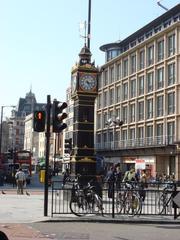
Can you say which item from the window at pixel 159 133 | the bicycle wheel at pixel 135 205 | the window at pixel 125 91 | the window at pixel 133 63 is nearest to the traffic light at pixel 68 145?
the bicycle wheel at pixel 135 205

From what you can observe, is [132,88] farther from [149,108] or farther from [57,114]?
[57,114]

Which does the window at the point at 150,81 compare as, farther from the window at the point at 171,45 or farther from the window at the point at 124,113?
the window at the point at 124,113

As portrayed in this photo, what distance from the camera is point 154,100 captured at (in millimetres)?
69938

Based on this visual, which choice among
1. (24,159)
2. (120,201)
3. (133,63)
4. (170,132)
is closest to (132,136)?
(133,63)

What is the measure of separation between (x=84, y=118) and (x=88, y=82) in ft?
5.67

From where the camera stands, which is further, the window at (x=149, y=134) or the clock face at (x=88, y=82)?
the window at (x=149, y=134)

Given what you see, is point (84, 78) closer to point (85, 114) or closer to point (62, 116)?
point (85, 114)

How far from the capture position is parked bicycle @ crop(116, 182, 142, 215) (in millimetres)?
17406

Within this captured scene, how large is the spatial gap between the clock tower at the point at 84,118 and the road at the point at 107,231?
304 inches

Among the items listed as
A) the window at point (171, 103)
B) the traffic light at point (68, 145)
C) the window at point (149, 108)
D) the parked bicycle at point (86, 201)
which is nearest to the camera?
the parked bicycle at point (86, 201)

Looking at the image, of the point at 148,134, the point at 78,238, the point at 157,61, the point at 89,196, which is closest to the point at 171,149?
the point at 148,134

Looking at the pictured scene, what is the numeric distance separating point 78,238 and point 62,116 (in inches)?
219

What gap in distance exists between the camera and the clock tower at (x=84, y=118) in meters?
22.9

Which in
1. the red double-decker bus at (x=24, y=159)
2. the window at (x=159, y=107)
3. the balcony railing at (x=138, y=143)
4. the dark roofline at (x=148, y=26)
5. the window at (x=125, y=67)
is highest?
the dark roofline at (x=148, y=26)
